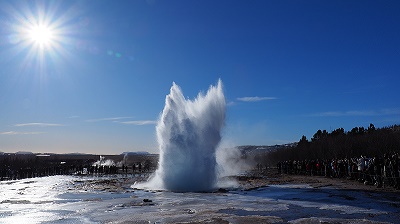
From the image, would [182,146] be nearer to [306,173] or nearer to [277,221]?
[277,221]

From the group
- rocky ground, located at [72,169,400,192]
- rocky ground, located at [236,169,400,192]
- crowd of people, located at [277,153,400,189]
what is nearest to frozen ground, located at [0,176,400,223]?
crowd of people, located at [277,153,400,189]

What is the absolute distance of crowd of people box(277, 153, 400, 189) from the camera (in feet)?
72.3

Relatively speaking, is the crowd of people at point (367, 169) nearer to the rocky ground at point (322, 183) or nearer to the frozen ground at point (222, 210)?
the rocky ground at point (322, 183)

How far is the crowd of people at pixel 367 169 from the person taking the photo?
2203cm

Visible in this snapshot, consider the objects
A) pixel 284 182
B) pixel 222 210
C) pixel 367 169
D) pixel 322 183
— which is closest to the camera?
pixel 222 210

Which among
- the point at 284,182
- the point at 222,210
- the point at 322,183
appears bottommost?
the point at 222,210

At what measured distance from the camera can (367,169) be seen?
25984mm

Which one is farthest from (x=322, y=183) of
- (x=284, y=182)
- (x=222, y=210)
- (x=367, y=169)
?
(x=222, y=210)

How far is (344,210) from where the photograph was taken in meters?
14.6

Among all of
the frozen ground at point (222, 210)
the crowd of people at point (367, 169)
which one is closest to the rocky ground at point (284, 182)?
the crowd of people at point (367, 169)

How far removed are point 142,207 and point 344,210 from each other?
816 cm

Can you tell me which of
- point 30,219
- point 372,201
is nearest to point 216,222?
point 30,219

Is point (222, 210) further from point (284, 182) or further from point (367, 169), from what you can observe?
point (284, 182)

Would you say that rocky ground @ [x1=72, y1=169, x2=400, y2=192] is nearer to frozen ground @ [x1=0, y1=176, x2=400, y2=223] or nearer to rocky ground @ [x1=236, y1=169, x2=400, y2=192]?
rocky ground @ [x1=236, y1=169, x2=400, y2=192]
